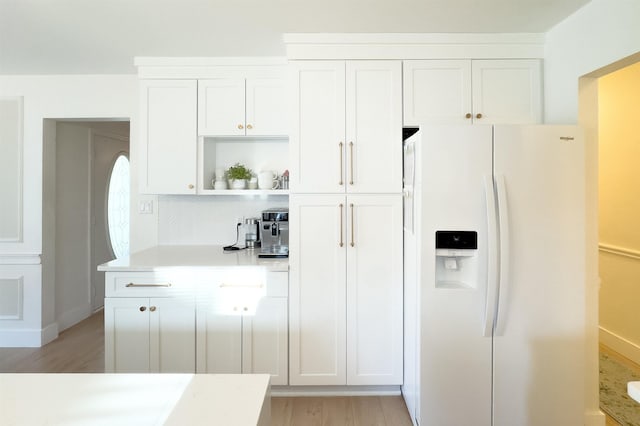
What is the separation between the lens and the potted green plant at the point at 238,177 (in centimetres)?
282

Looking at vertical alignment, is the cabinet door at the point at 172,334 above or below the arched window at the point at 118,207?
below

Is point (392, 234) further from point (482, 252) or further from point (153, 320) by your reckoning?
point (153, 320)

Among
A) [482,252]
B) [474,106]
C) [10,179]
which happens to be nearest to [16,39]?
[10,179]

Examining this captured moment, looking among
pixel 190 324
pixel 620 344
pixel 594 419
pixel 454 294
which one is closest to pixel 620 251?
pixel 620 344

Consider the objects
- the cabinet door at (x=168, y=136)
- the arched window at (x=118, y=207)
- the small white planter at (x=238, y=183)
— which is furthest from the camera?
the arched window at (x=118, y=207)

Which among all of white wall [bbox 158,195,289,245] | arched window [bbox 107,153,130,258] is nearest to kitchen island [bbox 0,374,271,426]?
white wall [bbox 158,195,289,245]

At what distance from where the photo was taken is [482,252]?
1.92 meters

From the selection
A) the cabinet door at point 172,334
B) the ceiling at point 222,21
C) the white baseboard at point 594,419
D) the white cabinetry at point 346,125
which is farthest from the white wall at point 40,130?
the white baseboard at point 594,419

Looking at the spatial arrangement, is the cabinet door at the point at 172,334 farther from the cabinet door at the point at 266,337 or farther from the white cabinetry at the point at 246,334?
the cabinet door at the point at 266,337

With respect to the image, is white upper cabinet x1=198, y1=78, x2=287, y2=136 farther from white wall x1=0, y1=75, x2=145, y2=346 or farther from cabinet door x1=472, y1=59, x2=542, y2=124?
cabinet door x1=472, y1=59, x2=542, y2=124

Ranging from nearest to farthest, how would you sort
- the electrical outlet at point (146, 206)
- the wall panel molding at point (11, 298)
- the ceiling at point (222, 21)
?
the ceiling at point (222, 21) < the electrical outlet at point (146, 206) < the wall panel molding at point (11, 298)

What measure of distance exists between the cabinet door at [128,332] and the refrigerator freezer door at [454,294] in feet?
5.74

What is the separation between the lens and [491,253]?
1884mm

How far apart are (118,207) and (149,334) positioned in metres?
2.74
